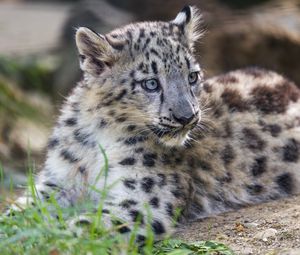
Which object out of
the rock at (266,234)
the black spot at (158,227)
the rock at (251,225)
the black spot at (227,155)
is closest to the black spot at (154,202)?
the black spot at (158,227)

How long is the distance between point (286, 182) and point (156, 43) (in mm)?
1825

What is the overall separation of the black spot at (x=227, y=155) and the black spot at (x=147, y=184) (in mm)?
909

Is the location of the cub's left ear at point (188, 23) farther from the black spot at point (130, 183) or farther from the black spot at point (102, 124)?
the black spot at point (130, 183)

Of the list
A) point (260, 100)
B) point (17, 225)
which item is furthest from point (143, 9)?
point (17, 225)

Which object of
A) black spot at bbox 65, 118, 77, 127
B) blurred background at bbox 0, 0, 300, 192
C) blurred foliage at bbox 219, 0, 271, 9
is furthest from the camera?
blurred foliage at bbox 219, 0, 271, 9

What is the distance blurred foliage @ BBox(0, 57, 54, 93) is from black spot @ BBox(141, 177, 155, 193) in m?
8.39

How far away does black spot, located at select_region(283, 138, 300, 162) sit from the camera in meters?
8.24

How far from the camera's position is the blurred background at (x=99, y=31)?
13.8 m

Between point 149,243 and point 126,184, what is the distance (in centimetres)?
155

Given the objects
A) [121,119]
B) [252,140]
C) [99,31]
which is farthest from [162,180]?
[99,31]

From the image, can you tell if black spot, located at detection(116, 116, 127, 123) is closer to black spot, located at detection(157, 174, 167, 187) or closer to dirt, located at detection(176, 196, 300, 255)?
black spot, located at detection(157, 174, 167, 187)

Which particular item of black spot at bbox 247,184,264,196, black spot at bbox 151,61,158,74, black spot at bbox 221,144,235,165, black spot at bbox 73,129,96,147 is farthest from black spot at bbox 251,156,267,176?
black spot at bbox 73,129,96,147

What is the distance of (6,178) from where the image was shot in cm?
1013

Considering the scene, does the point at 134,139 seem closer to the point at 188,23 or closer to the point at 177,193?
the point at 177,193
